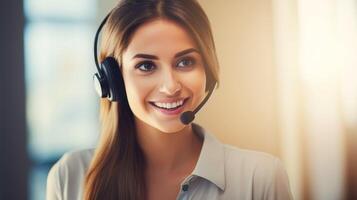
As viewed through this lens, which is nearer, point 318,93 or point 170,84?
point 170,84

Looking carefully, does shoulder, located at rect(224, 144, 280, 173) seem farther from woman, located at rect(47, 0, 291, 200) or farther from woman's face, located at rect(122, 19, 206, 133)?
woman's face, located at rect(122, 19, 206, 133)

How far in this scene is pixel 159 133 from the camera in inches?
39.0

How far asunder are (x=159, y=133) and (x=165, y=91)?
12cm

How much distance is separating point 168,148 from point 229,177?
0.15 m

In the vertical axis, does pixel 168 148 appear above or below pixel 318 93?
below

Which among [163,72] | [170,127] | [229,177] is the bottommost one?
[229,177]

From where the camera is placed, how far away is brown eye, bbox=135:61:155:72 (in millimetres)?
917

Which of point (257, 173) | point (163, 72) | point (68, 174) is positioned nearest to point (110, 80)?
point (163, 72)

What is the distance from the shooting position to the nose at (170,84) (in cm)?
90

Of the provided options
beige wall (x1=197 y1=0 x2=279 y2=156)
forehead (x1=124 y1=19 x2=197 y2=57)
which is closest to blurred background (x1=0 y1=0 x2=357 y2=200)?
beige wall (x1=197 y1=0 x2=279 y2=156)

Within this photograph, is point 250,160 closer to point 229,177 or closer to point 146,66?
point 229,177

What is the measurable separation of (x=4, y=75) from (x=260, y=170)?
23.8 inches

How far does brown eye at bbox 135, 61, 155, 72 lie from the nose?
0.10 ft

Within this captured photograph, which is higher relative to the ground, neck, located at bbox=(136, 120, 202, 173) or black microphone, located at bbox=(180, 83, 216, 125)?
black microphone, located at bbox=(180, 83, 216, 125)
